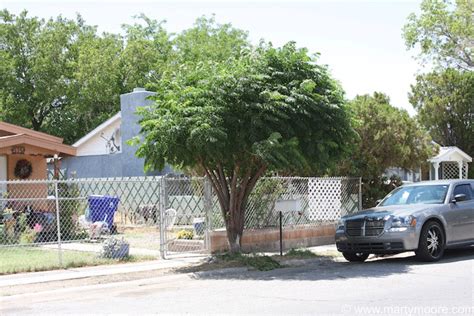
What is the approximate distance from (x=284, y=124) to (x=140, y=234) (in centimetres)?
844

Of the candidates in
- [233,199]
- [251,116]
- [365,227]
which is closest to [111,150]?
[233,199]

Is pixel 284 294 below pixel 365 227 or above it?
below

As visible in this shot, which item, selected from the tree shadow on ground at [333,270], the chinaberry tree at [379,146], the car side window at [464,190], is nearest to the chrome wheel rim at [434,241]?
the tree shadow on ground at [333,270]

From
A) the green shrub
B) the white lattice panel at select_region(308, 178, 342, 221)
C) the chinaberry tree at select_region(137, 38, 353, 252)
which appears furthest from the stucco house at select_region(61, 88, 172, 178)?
the chinaberry tree at select_region(137, 38, 353, 252)

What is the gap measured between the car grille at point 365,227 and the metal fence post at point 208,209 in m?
3.12

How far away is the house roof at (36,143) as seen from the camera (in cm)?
1784

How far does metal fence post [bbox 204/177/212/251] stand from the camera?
13.9 m

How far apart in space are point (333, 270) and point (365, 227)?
4.15 ft

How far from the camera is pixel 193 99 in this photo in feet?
39.5

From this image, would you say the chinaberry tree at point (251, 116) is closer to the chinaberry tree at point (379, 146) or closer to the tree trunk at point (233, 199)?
the tree trunk at point (233, 199)

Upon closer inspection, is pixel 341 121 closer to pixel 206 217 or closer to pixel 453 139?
pixel 206 217

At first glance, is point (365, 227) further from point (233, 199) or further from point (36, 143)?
point (36, 143)

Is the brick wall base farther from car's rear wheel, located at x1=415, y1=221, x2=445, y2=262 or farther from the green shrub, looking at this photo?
car's rear wheel, located at x1=415, y1=221, x2=445, y2=262

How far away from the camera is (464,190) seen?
13.7 m
